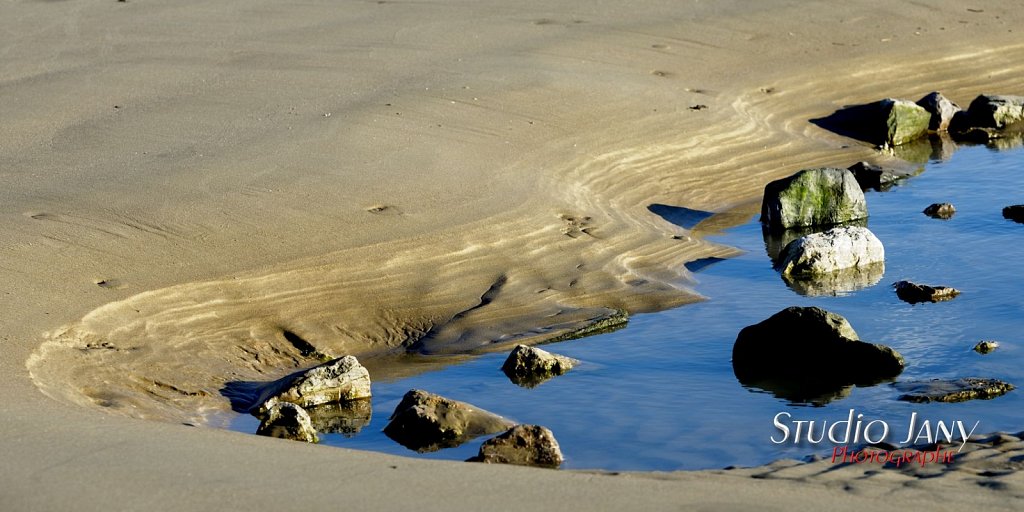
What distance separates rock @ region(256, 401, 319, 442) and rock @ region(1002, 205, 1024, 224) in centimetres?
596

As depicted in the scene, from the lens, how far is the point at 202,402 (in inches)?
255

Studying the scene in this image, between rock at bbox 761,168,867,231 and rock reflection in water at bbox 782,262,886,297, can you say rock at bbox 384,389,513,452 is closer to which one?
rock reflection in water at bbox 782,262,886,297

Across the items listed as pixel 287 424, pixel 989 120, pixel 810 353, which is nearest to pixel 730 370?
pixel 810 353

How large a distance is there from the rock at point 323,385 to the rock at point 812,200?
4263mm

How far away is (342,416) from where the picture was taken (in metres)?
6.48

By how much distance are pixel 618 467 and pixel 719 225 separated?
4.52 metres

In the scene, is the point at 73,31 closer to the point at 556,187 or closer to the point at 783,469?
the point at 556,187

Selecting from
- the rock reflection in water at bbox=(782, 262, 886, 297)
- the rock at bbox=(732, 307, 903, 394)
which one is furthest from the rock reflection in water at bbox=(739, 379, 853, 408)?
the rock reflection in water at bbox=(782, 262, 886, 297)

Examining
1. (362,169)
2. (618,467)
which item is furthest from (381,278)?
(618,467)

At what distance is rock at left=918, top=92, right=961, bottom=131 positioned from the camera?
41.6 feet

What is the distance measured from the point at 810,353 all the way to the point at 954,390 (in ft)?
2.68

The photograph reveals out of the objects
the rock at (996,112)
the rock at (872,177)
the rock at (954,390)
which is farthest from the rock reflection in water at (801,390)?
the rock at (996,112)

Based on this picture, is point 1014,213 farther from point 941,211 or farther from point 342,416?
point 342,416

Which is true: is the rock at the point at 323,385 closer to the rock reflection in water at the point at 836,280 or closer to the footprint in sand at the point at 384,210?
the footprint in sand at the point at 384,210
